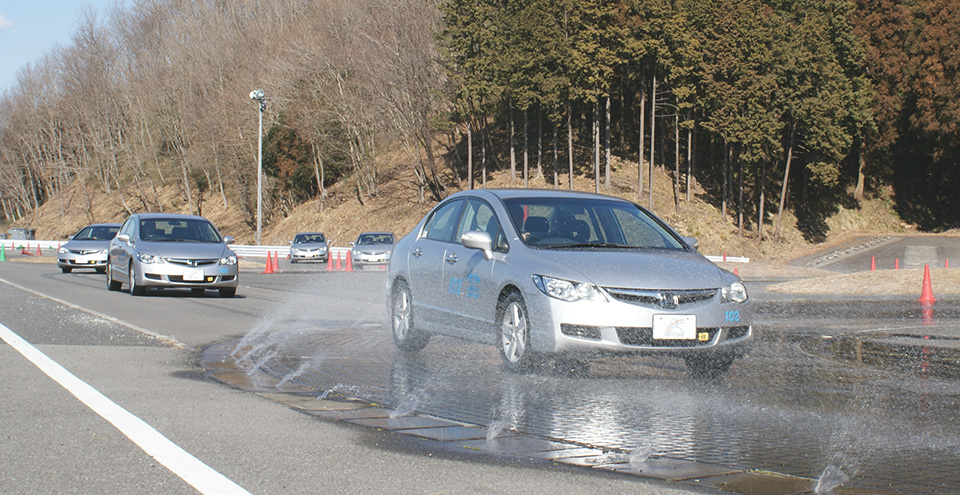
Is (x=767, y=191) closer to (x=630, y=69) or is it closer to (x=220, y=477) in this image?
(x=630, y=69)

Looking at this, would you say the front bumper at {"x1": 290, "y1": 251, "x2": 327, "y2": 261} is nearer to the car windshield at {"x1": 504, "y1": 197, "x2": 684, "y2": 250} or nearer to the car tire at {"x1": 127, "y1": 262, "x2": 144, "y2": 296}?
the car tire at {"x1": 127, "y1": 262, "x2": 144, "y2": 296}

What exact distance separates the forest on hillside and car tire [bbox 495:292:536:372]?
43.0 m

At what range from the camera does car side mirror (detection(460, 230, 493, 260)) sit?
855cm

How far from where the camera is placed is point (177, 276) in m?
18.4

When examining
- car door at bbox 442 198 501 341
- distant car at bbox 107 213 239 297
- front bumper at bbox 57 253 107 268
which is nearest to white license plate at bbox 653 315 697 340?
car door at bbox 442 198 501 341

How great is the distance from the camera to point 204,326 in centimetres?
1267

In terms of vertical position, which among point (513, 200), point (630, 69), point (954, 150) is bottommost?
point (513, 200)

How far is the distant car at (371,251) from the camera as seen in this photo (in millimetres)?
36438

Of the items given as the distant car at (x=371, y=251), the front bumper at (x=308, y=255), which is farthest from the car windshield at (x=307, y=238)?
the distant car at (x=371, y=251)

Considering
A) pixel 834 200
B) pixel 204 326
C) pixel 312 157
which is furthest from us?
pixel 312 157

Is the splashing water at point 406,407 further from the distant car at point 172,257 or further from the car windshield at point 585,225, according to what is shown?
the distant car at point 172,257

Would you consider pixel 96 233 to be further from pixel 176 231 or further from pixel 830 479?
pixel 830 479

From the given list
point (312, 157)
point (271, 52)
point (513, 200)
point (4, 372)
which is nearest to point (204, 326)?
point (4, 372)

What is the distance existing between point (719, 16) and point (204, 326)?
151 feet
